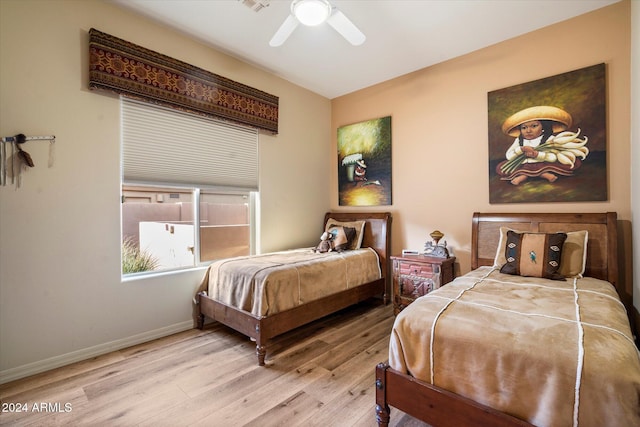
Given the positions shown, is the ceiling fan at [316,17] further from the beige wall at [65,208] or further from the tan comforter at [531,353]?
the tan comforter at [531,353]

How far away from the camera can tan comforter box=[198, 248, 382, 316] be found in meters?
2.41

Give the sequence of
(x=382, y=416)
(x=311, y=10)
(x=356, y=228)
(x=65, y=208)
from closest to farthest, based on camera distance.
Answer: (x=382, y=416), (x=311, y=10), (x=65, y=208), (x=356, y=228)

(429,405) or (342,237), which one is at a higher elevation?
(342,237)

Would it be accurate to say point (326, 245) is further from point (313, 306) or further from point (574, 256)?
point (574, 256)

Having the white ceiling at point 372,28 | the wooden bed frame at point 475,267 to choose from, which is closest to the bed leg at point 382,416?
the wooden bed frame at point 475,267

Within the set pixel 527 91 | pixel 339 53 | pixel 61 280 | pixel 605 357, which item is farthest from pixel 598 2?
pixel 61 280

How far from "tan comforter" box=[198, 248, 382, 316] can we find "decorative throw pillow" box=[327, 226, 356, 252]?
0.23m

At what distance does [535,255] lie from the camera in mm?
2330

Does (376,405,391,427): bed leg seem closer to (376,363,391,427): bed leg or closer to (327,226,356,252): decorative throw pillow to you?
(376,363,391,427): bed leg

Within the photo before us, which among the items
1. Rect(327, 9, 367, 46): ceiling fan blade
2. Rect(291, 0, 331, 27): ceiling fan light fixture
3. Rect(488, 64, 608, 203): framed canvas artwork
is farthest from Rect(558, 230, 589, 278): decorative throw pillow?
Rect(291, 0, 331, 27): ceiling fan light fixture

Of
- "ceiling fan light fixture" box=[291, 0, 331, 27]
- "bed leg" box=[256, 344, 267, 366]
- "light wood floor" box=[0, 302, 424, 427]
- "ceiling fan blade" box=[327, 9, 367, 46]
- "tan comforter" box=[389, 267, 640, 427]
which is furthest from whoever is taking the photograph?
"bed leg" box=[256, 344, 267, 366]

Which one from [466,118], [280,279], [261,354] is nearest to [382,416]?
[261,354]

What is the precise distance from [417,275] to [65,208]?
322cm

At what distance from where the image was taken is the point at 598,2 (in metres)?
2.42
